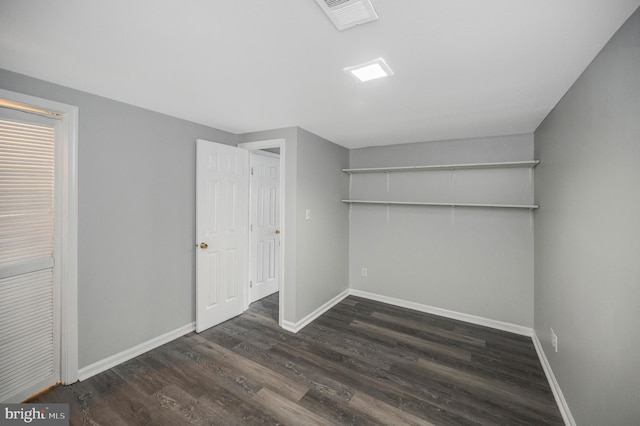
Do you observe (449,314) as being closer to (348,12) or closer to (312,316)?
(312,316)

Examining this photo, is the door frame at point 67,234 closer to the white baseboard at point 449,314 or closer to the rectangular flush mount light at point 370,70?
the rectangular flush mount light at point 370,70

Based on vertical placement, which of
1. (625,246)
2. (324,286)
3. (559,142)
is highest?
(559,142)

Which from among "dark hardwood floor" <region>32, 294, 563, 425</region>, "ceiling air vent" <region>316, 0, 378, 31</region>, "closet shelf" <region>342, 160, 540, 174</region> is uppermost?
"ceiling air vent" <region>316, 0, 378, 31</region>

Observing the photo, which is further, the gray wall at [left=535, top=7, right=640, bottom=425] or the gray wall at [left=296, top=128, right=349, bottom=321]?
the gray wall at [left=296, top=128, right=349, bottom=321]

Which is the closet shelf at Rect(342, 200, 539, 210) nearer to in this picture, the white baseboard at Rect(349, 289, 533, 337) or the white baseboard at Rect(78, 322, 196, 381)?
the white baseboard at Rect(349, 289, 533, 337)

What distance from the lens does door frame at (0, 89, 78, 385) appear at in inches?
79.2

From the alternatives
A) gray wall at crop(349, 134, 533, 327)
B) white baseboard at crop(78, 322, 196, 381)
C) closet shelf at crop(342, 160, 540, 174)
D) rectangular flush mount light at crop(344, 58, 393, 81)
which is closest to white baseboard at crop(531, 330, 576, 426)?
gray wall at crop(349, 134, 533, 327)

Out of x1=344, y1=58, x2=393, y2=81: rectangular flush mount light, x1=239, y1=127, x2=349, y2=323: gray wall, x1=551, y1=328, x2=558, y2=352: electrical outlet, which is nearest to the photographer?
x1=344, y1=58, x2=393, y2=81: rectangular flush mount light

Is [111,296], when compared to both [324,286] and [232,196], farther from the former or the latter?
[324,286]

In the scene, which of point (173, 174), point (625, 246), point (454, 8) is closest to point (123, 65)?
point (173, 174)

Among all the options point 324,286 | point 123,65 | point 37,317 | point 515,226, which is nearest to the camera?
point 123,65

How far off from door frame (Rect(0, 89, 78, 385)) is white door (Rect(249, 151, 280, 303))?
1.89 meters

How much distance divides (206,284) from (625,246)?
10.7ft

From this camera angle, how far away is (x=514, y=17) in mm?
1192
